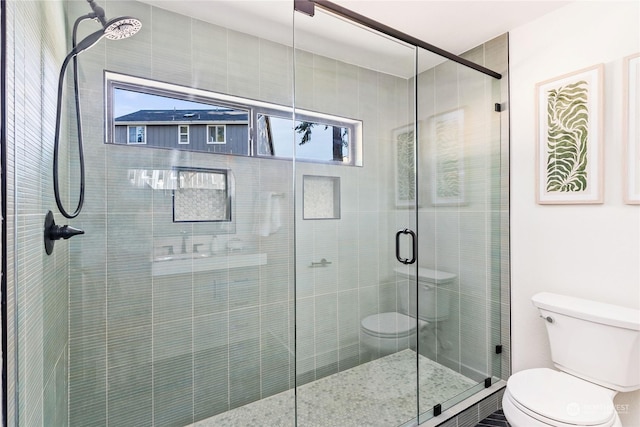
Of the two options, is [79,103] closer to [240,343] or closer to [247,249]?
[247,249]

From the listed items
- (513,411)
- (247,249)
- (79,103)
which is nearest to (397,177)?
(247,249)

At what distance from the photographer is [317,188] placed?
184 cm

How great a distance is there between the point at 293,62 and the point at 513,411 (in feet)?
6.76

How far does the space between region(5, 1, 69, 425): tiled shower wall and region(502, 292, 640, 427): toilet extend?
1816 mm

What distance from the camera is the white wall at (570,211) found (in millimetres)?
1594

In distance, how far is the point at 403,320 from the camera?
2.03 meters

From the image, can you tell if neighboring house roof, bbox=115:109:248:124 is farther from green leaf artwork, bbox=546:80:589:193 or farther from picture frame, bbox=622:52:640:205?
picture frame, bbox=622:52:640:205

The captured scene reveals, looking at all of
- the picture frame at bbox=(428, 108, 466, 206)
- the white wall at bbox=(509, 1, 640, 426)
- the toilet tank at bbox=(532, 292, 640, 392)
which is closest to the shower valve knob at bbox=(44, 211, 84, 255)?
the picture frame at bbox=(428, 108, 466, 206)

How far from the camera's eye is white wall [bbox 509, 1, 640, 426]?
159cm

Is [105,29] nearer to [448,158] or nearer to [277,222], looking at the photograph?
[277,222]

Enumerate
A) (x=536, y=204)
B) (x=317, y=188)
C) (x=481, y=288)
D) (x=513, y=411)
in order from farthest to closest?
(x=481, y=288) < (x=536, y=204) < (x=317, y=188) < (x=513, y=411)

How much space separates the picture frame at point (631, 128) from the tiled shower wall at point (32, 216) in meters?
2.41

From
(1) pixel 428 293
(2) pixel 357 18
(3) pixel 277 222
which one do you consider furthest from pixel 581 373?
(2) pixel 357 18

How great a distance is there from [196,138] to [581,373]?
7.81ft
